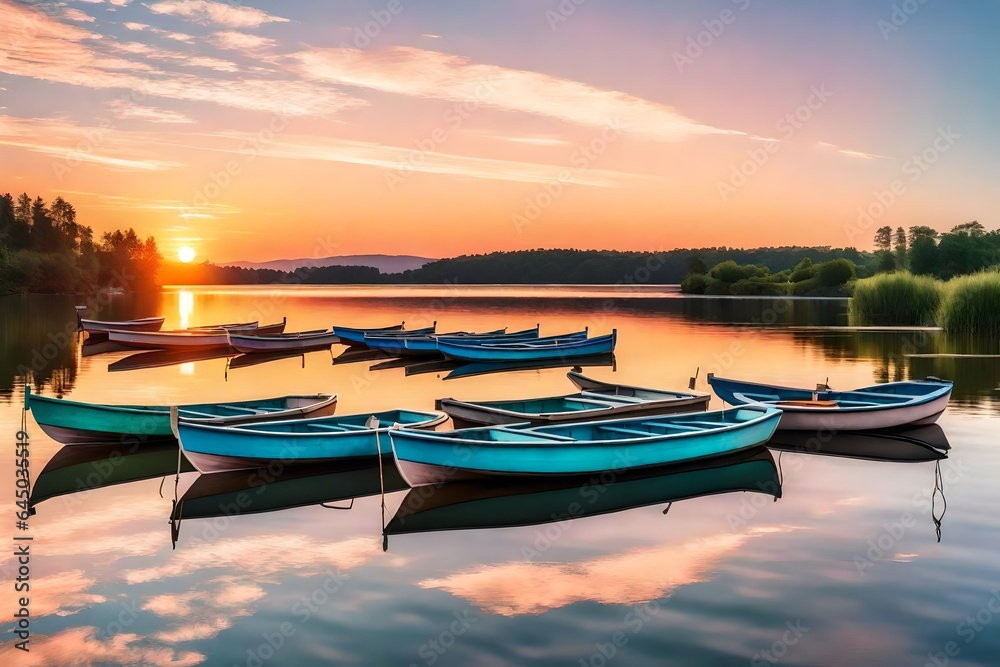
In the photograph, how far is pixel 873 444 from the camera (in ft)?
62.4

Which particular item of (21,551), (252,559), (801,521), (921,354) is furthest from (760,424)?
(921,354)

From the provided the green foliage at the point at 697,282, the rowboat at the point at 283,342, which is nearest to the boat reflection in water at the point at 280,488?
the rowboat at the point at 283,342

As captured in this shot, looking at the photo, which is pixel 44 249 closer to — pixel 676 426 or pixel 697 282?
pixel 697 282

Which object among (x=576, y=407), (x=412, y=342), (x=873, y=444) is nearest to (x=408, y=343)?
(x=412, y=342)

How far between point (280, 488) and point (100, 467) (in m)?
4.11

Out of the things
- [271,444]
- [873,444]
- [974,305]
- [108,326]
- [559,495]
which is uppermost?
[974,305]

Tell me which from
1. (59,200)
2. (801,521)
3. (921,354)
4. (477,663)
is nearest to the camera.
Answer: (477,663)

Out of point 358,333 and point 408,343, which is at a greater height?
point 358,333

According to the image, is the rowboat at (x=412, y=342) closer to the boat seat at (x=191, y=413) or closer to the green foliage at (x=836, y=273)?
the boat seat at (x=191, y=413)

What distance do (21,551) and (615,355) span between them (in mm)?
33775

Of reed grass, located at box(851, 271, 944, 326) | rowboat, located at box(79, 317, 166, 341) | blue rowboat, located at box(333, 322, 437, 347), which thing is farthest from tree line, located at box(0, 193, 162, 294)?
reed grass, located at box(851, 271, 944, 326)

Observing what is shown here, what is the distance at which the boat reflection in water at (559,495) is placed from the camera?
12.9m

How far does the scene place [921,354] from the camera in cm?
3725

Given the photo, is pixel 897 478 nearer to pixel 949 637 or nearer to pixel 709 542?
pixel 709 542
